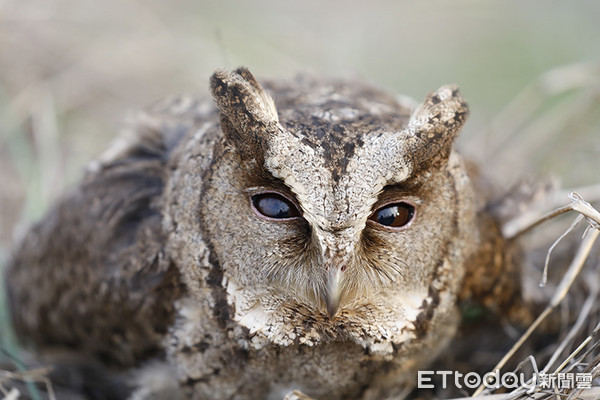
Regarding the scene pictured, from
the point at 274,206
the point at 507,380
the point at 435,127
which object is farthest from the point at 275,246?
the point at 507,380

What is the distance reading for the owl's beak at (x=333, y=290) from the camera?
1.52 metres

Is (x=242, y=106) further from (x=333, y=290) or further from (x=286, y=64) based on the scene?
(x=286, y=64)

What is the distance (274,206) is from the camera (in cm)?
160

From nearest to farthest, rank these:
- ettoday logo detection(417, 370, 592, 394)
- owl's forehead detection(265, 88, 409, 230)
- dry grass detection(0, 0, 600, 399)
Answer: owl's forehead detection(265, 88, 409, 230) → ettoday logo detection(417, 370, 592, 394) → dry grass detection(0, 0, 600, 399)

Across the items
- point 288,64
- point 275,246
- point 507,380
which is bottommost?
point 507,380

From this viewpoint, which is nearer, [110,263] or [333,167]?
[333,167]

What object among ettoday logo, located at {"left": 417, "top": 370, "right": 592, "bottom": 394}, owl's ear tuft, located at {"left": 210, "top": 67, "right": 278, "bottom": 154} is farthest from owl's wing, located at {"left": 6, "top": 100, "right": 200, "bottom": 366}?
ettoday logo, located at {"left": 417, "top": 370, "right": 592, "bottom": 394}

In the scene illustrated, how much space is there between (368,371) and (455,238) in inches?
19.6

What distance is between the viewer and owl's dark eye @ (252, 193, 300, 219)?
1.59 meters

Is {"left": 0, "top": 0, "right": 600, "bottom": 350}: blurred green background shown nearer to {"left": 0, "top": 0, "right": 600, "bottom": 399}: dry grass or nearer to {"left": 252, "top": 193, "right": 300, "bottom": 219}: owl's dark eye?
{"left": 0, "top": 0, "right": 600, "bottom": 399}: dry grass

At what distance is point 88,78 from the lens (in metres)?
4.43

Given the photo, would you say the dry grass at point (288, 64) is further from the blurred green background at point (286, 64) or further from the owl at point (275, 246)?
the owl at point (275, 246)

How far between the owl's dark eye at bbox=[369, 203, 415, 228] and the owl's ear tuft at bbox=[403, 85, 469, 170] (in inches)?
4.6

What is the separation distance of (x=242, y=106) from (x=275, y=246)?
374 mm
